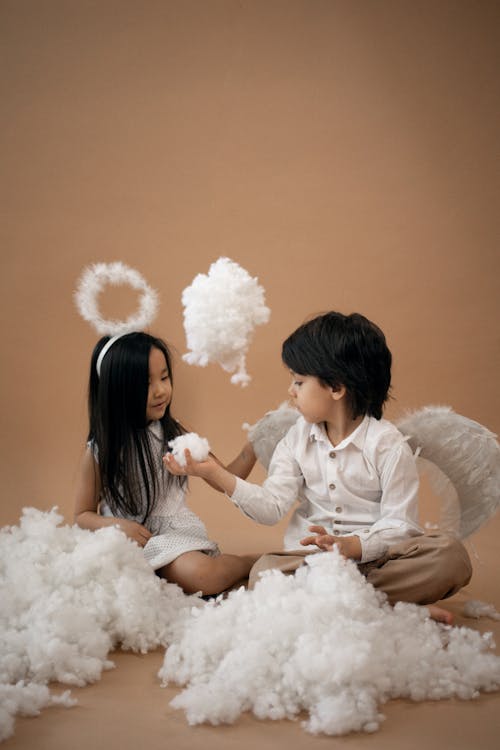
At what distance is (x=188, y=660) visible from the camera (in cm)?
196

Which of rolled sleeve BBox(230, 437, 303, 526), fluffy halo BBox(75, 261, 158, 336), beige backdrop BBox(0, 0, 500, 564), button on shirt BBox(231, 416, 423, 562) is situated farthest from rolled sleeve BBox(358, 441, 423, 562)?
beige backdrop BBox(0, 0, 500, 564)

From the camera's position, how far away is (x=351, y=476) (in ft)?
8.06

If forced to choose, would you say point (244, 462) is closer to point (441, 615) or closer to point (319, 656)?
point (441, 615)

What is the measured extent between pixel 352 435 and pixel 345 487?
15cm

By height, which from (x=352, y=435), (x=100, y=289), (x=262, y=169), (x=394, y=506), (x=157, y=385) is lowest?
(x=394, y=506)

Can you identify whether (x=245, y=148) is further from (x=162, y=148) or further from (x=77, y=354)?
(x=77, y=354)

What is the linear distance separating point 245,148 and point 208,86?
0.33 metres

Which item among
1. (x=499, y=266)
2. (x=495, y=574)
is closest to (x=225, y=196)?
(x=499, y=266)

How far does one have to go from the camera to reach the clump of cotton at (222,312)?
2.24 m

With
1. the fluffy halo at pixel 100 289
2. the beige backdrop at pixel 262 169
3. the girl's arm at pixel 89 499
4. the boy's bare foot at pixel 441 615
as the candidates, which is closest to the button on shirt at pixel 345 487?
the boy's bare foot at pixel 441 615

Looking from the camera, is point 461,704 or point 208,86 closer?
point 461,704

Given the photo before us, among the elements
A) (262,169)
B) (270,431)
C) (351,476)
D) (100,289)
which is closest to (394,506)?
(351,476)

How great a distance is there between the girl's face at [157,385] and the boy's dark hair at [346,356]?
408 millimetres

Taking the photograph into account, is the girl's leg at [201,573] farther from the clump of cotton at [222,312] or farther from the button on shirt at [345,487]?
the clump of cotton at [222,312]
